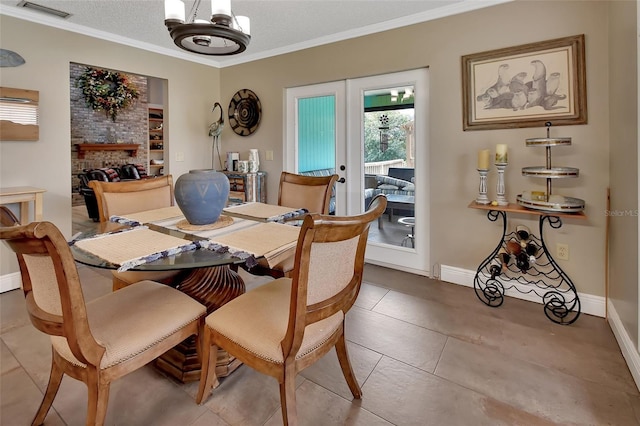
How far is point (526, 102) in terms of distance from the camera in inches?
101

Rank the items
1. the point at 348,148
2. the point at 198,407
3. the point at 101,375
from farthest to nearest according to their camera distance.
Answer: the point at 348,148
the point at 198,407
the point at 101,375

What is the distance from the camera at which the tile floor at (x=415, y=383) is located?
1499 mm

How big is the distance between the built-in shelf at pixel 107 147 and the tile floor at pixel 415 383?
20.8 feet

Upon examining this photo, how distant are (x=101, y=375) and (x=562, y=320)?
2.69m

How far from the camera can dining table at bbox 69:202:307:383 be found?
129 centimetres

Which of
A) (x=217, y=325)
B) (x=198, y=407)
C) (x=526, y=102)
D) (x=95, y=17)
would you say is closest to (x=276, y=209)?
(x=217, y=325)

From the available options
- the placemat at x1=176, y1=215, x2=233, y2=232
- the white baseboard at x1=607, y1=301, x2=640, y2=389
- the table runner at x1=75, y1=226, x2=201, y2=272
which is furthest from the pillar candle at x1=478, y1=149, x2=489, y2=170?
the table runner at x1=75, y1=226, x2=201, y2=272

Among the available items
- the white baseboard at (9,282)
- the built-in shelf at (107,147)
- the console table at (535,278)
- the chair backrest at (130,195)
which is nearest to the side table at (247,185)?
the chair backrest at (130,195)

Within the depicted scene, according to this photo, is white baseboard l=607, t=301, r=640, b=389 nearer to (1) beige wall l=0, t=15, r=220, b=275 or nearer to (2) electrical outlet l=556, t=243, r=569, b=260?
(2) electrical outlet l=556, t=243, r=569, b=260

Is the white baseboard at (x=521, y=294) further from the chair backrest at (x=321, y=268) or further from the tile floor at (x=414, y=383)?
the chair backrest at (x=321, y=268)

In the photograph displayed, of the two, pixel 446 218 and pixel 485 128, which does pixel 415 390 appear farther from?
pixel 485 128

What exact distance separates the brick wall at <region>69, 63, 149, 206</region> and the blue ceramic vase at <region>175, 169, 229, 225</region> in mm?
6533

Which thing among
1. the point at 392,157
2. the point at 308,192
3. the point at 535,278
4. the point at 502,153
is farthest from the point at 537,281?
the point at 308,192

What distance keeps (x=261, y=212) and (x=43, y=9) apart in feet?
8.75
